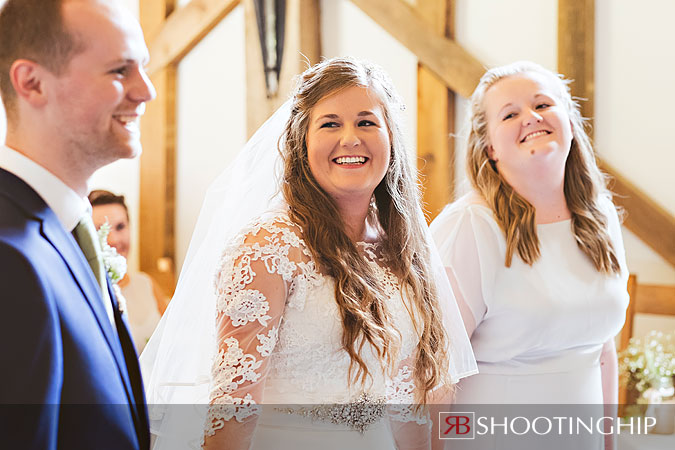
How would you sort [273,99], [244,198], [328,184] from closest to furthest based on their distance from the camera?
[328,184], [244,198], [273,99]

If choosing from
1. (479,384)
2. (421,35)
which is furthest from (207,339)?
(421,35)

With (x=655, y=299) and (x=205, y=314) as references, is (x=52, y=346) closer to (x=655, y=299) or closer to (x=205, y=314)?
(x=205, y=314)

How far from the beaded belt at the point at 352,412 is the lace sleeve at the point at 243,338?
128 mm

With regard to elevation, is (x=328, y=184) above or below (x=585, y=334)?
above

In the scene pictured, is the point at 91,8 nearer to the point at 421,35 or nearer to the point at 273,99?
the point at 421,35

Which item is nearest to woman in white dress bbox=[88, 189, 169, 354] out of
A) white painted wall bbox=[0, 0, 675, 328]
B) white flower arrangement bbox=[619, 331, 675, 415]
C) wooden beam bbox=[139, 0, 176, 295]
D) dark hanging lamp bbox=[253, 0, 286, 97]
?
white painted wall bbox=[0, 0, 675, 328]

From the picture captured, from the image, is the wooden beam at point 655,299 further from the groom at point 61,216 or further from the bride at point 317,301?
the groom at point 61,216

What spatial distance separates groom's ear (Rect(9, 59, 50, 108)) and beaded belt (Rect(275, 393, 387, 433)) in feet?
2.67

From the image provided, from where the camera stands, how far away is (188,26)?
4742 mm

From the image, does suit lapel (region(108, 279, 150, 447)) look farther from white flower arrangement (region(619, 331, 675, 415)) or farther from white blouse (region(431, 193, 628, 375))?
white flower arrangement (region(619, 331, 675, 415))

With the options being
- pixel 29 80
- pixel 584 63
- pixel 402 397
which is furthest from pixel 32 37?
pixel 584 63

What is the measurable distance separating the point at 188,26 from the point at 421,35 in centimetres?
186

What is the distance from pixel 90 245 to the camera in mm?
1067

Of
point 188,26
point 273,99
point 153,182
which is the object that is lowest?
point 153,182
